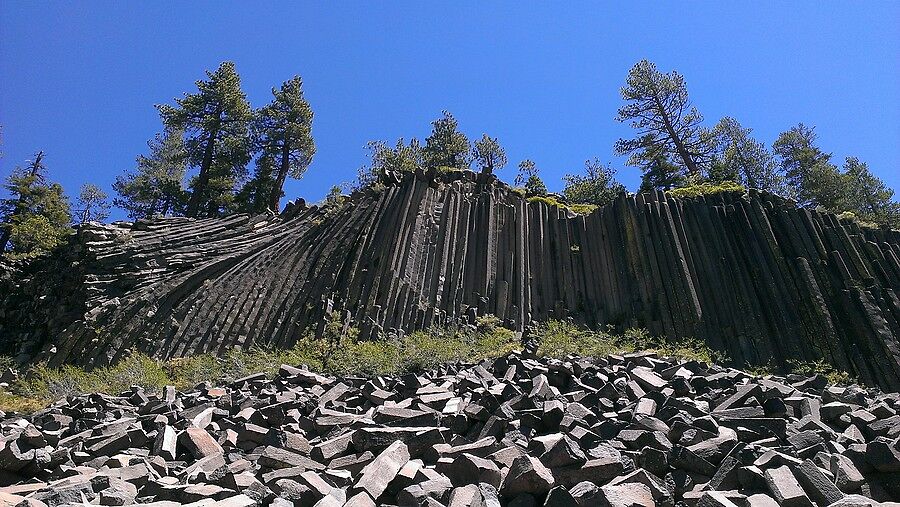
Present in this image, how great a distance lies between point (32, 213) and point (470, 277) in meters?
20.8

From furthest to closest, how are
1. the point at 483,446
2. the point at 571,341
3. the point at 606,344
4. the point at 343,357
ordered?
1. the point at 571,341
2. the point at 606,344
3. the point at 343,357
4. the point at 483,446

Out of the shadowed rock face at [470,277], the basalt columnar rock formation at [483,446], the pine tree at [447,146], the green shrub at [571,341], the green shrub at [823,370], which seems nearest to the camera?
the basalt columnar rock formation at [483,446]

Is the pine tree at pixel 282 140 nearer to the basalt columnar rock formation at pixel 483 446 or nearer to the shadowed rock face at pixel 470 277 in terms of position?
the shadowed rock face at pixel 470 277

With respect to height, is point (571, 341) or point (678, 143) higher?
point (678, 143)

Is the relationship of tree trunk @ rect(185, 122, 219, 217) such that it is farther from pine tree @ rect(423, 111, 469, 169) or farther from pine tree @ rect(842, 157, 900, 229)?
pine tree @ rect(842, 157, 900, 229)

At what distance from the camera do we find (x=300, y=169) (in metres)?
27.4

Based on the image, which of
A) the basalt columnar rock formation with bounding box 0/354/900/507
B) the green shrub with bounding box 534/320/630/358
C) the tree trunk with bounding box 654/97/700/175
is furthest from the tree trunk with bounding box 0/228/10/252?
the tree trunk with bounding box 654/97/700/175

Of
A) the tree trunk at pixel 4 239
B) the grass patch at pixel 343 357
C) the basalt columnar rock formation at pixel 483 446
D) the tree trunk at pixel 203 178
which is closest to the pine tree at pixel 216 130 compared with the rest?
the tree trunk at pixel 203 178

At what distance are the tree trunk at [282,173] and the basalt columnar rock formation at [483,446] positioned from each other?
731 inches

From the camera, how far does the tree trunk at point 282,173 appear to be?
25684 millimetres

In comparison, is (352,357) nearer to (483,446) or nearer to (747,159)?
(483,446)

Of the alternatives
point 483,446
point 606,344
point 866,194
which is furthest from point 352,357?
point 866,194

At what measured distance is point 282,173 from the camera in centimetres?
2645

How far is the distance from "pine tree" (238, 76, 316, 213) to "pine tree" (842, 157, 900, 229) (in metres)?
25.0
